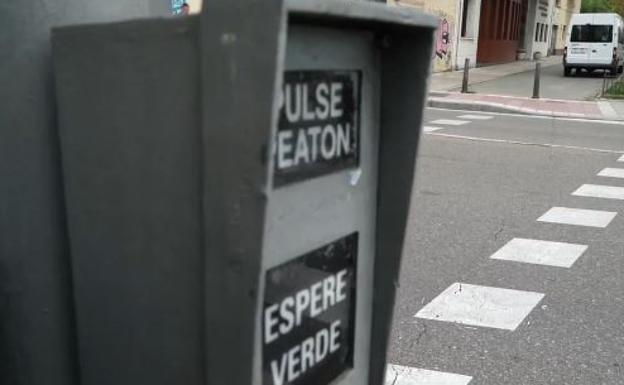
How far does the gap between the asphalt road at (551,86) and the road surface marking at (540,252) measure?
1516 centimetres

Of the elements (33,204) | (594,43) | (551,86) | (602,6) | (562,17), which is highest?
(602,6)

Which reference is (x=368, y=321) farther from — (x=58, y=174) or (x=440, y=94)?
(x=440, y=94)

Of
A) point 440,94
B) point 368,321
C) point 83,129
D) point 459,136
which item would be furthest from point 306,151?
point 440,94

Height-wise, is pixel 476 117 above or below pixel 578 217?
below

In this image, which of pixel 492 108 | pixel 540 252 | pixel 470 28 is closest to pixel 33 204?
pixel 540 252

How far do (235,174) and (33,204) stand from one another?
1.91 feet

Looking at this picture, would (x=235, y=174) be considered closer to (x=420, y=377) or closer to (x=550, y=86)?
(x=420, y=377)

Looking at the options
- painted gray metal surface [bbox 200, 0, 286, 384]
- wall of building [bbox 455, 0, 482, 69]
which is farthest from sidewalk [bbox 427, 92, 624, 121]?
painted gray metal surface [bbox 200, 0, 286, 384]

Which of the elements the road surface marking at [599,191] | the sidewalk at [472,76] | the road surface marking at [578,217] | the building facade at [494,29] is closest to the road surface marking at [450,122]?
the sidewalk at [472,76]

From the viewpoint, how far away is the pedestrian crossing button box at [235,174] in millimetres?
1294

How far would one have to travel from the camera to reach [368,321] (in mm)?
2014

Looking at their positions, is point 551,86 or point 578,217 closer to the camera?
point 578,217

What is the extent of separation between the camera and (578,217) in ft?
23.2

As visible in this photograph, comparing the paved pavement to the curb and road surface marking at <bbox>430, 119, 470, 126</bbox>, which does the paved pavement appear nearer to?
the curb
